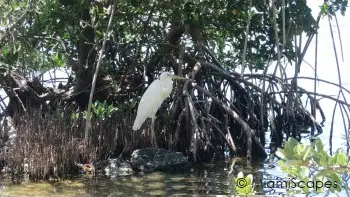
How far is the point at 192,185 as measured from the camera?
6.19 meters

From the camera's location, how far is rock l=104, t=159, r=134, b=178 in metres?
6.53

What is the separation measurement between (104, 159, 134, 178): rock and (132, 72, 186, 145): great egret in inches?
19.9

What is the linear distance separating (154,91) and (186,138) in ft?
2.26

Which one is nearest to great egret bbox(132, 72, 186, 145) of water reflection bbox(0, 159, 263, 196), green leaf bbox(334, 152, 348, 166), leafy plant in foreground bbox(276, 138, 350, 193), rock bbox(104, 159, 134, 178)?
rock bbox(104, 159, 134, 178)

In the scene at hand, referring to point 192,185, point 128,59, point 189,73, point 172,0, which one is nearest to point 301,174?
point 192,185

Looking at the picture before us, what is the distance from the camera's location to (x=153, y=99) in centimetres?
709

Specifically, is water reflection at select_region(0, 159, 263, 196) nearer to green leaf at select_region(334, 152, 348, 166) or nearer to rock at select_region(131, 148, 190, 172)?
rock at select_region(131, 148, 190, 172)

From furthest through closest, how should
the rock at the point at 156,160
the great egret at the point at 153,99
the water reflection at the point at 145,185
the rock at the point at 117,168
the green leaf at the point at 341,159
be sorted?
the great egret at the point at 153,99
the rock at the point at 156,160
the rock at the point at 117,168
the water reflection at the point at 145,185
the green leaf at the point at 341,159

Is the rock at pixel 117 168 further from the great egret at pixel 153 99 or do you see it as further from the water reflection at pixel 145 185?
the great egret at pixel 153 99

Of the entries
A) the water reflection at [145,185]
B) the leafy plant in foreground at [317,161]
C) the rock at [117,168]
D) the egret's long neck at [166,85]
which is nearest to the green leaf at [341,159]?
the leafy plant in foreground at [317,161]

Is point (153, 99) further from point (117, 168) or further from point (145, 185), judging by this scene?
point (145, 185)

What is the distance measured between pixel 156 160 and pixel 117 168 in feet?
1.41

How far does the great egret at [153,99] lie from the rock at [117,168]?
19.9 inches

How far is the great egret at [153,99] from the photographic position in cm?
703
